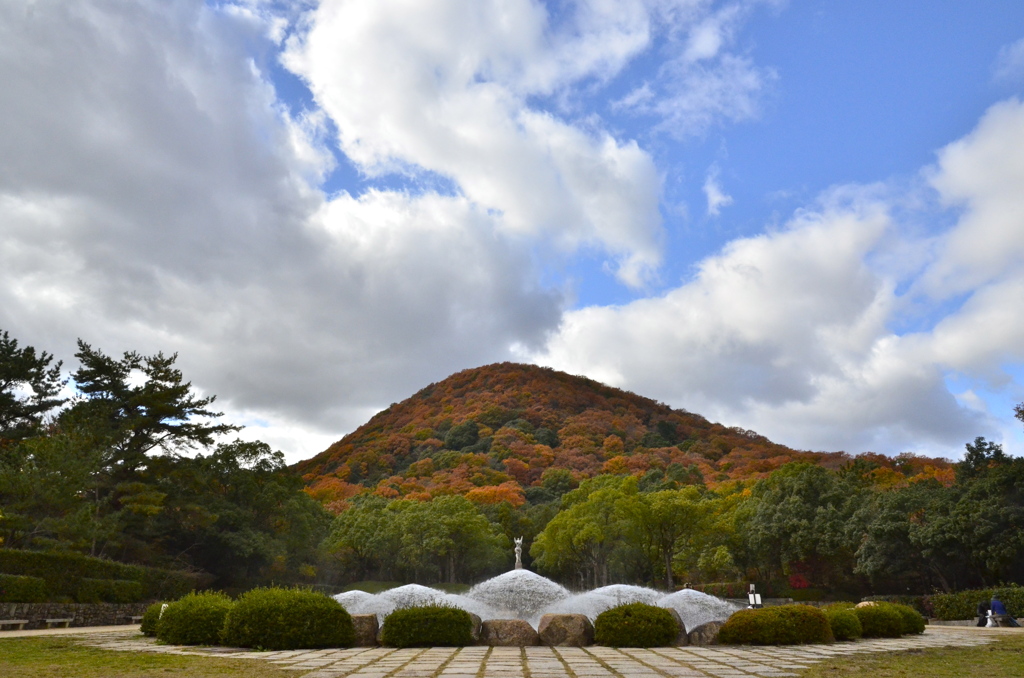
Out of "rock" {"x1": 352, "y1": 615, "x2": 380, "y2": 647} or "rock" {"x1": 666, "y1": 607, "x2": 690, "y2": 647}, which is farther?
"rock" {"x1": 666, "y1": 607, "x2": 690, "y2": 647}

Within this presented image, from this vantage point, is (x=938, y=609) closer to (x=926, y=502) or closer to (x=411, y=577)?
(x=926, y=502)

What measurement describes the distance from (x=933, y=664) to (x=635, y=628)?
450 centimetres

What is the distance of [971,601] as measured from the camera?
74.2 ft

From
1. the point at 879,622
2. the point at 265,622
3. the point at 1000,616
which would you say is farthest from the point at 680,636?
the point at 1000,616

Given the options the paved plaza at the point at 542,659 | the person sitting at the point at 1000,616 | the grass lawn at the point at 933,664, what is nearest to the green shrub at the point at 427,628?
the paved plaza at the point at 542,659

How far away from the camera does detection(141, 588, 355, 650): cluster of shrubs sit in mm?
10570

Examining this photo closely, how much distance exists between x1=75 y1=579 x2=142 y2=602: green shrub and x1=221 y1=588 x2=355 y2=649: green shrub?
12.5m

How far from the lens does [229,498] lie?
107 ft

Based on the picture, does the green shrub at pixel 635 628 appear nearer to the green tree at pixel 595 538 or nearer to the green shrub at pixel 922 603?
the green shrub at pixel 922 603

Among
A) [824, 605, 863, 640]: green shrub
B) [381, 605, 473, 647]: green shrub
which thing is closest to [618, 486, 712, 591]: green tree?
[824, 605, 863, 640]: green shrub

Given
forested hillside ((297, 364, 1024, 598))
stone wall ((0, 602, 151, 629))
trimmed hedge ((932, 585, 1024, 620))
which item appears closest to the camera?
stone wall ((0, 602, 151, 629))

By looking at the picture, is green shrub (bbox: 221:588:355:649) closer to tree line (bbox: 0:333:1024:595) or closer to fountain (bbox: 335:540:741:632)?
fountain (bbox: 335:540:741:632)

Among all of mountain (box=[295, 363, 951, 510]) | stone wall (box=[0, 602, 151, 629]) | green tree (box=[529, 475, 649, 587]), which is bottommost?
stone wall (box=[0, 602, 151, 629])

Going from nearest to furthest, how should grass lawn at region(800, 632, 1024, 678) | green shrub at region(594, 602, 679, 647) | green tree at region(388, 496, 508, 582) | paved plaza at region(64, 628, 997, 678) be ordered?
paved plaza at region(64, 628, 997, 678) → grass lawn at region(800, 632, 1024, 678) → green shrub at region(594, 602, 679, 647) → green tree at region(388, 496, 508, 582)
